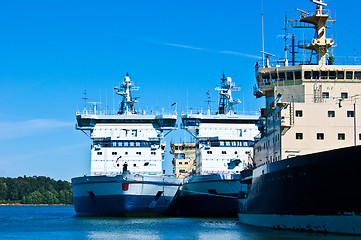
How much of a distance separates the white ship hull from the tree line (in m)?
108

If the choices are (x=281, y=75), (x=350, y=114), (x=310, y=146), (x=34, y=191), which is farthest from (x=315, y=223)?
(x=34, y=191)

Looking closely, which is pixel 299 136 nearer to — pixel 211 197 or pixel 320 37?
pixel 320 37

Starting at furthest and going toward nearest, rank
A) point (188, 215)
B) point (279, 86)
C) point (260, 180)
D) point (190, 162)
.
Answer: point (190, 162)
point (188, 215)
point (279, 86)
point (260, 180)

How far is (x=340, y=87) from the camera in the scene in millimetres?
31953

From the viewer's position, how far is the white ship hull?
43.7 m

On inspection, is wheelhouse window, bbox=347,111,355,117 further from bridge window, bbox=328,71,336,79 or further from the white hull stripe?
the white hull stripe

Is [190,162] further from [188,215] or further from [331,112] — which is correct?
[331,112]

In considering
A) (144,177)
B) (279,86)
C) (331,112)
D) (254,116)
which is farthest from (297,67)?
(254,116)

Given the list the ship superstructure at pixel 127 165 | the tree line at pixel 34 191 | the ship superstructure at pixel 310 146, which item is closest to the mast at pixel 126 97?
the ship superstructure at pixel 127 165

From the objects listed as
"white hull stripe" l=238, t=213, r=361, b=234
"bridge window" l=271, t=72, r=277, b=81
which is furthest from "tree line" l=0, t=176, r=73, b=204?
"white hull stripe" l=238, t=213, r=361, b=234

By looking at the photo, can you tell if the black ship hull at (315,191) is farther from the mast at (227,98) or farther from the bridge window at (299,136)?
the mast at (227,98)

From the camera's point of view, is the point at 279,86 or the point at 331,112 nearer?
the point at 331,112

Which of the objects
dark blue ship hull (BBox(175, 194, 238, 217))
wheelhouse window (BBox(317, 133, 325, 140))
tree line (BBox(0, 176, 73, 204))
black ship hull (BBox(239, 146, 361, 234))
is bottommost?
tree line (BBox(0, 176, 73, 204))

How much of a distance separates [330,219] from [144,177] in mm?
21852
